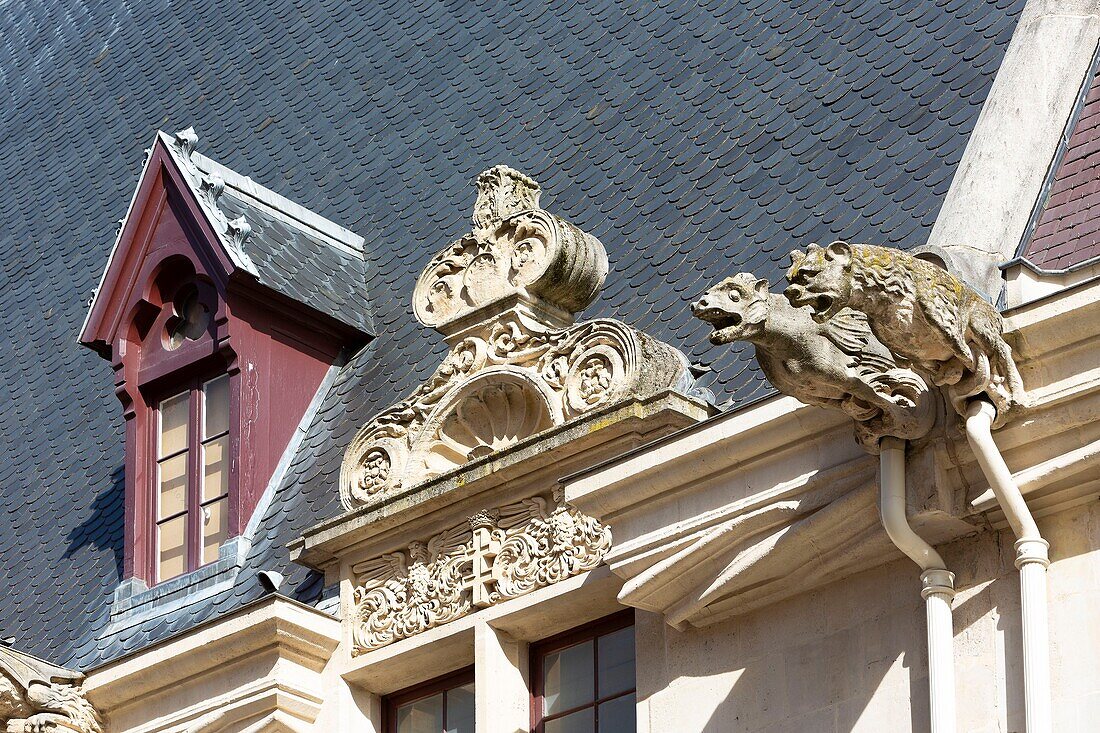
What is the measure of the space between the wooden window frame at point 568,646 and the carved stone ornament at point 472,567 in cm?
31

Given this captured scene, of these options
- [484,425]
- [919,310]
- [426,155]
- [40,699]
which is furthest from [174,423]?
[919,310]

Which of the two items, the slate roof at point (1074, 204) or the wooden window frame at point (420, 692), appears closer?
the slate roof at point (1074, 204)

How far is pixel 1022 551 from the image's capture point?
11773 millimetres

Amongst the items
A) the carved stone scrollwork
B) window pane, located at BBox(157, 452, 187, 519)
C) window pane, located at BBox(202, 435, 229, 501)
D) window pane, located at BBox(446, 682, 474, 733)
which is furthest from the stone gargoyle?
window pane, located at BBox(157, 452, 187, 519)

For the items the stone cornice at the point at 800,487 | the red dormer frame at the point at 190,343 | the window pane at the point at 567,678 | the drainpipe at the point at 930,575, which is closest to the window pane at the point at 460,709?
the window pane at the point at 567,678

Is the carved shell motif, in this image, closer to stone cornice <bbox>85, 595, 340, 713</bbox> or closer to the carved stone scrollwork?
the carved stone scrollwork

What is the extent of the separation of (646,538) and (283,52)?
9.35m

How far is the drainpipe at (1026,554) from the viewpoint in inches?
453

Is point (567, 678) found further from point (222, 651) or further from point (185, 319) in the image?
point (185, 319)

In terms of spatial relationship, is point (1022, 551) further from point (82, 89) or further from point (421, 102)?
Answer: point (82, 89)

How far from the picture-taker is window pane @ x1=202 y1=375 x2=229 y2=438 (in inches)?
673

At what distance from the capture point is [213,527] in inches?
661

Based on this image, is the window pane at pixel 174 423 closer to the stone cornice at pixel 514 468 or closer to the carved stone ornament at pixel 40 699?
the carved stone ornament at pixel 40 699

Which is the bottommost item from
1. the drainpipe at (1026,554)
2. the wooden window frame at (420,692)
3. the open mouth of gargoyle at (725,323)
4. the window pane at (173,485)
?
the drainpipe at (1026,554)
